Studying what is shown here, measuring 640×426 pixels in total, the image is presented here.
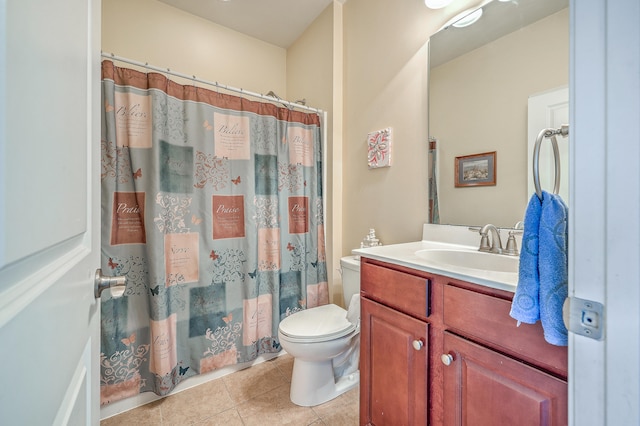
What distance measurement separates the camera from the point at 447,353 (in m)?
0.89

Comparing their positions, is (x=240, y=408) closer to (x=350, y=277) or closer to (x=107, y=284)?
(x=350, y=277)

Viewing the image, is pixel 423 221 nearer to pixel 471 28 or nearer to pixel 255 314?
pixel 471 28

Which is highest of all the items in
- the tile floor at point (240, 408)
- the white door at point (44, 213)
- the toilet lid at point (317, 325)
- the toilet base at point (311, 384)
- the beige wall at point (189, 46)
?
the beige wall at point (189, 46)

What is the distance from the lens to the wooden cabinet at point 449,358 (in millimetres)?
699

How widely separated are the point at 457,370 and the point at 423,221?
2.81ft

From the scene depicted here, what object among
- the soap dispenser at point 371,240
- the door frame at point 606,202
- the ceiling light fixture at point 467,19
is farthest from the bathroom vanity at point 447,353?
the ceiling light fixture at point 467,19

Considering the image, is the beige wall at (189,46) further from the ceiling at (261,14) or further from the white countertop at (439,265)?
the white countertop at (439,265)

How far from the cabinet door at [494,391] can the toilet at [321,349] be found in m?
0.67

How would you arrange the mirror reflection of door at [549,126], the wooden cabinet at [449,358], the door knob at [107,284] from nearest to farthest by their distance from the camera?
the door knob at [107,284] < the wooden cabinet at [449,358] < the mirror reflection of door at [549,126]

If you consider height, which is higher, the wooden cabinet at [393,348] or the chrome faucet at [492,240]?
the chrome faucet at [492,240]

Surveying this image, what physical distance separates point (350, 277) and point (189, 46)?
7.55 feet

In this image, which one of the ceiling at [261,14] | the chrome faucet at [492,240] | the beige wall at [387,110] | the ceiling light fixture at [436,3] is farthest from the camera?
the ceiling at [261,14]

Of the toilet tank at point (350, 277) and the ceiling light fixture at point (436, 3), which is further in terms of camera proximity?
the toilet tank at point (350, 277)

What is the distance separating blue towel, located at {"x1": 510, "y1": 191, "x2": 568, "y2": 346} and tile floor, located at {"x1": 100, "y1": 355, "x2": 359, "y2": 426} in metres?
1.17
